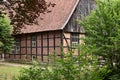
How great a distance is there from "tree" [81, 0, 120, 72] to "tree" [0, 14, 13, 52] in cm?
1706

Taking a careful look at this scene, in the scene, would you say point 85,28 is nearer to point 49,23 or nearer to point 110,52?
point 110,52

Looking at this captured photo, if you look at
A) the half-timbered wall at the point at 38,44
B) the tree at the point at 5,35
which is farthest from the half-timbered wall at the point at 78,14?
the tree at the point at 5,35

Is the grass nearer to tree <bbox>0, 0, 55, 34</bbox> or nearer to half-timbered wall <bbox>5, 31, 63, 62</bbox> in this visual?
tree <bbox>0, 0, 55, 34</bbox>

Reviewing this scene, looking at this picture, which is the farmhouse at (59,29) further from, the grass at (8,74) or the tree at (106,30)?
the tree at (106,30)

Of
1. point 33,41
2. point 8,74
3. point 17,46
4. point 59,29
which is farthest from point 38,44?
point 8,74

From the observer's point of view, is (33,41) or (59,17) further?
(33,41)

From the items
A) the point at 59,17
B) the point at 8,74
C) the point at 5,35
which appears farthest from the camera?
→ the point at 5,35

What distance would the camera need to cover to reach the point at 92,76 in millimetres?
5590

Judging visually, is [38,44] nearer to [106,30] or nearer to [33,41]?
[33,41]

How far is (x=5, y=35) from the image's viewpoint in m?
28.9

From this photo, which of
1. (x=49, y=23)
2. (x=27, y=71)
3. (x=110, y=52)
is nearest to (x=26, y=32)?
(x=49, y=23)

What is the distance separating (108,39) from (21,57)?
22.0 metres

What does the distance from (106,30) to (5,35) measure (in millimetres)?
18788

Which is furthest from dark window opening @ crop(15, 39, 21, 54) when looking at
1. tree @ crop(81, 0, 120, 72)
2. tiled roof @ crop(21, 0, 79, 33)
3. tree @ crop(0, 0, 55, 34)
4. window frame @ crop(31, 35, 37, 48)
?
tree @ crop(0, 0, 55, 34)
